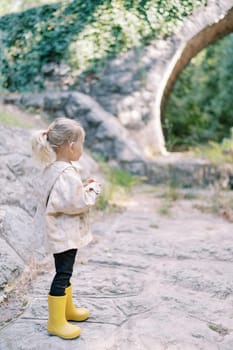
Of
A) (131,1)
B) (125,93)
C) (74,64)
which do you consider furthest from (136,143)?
(131,1)

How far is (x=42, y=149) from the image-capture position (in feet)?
Result: 6.58

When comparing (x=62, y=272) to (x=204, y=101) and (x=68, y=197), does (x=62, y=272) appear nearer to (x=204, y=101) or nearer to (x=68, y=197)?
(x=68, y=197)

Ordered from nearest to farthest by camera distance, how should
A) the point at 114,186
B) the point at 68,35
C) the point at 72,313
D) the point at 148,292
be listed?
1. the point at 72,313
2. the point at 148,292
3. the point at 114,186
4. the point at 68,35

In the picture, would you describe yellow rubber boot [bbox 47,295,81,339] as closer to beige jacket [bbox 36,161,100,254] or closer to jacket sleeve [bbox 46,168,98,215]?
beige jacket [bbox 36,161,100,254]

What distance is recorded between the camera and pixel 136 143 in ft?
20.3

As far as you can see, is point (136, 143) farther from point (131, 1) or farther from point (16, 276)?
point (16, 276)

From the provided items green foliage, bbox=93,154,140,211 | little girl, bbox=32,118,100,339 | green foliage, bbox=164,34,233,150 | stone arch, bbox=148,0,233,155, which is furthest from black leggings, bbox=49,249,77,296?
green foliage, bbox=164,34,233,150

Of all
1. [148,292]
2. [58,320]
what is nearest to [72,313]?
[58,320]

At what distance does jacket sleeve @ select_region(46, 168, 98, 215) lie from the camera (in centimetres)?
197

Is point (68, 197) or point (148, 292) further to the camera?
point (148, 292)

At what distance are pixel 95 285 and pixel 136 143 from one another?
3801 mm

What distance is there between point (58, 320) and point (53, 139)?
0.79 meters

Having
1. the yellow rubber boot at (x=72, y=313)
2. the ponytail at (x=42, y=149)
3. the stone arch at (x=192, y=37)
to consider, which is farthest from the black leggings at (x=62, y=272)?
the stone arch at (x=192, y=37)

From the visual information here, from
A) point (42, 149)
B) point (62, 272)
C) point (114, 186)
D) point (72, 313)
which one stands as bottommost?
point (114, 186)
